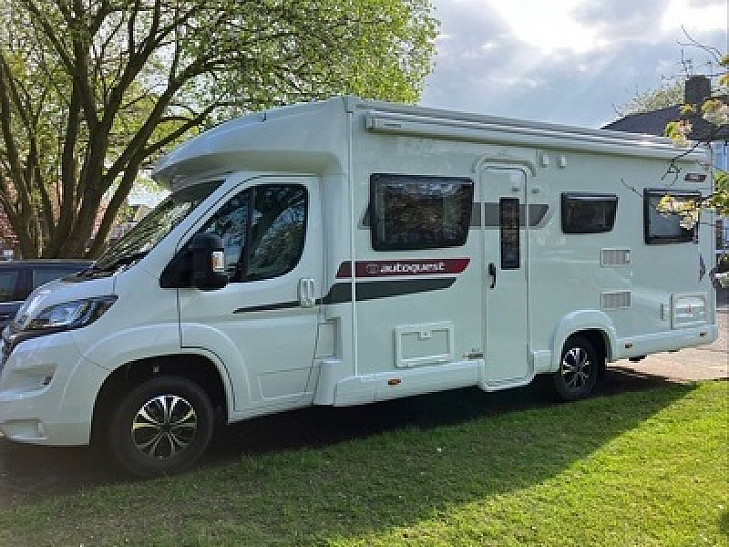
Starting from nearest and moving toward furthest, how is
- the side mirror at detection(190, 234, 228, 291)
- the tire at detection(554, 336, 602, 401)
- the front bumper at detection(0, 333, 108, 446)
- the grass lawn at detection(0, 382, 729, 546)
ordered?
the grass lawn at detection(0, 382, 729, 546) < the front bumper at detection(0, 333, 108, 446) < the side mirror at detection(190, 234, 228, 291) < the tire at detection(554, 336, 602, 401)

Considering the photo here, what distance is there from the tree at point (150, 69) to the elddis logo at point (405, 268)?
8.53 m

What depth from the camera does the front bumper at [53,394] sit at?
4.46 m

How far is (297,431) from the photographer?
19.9 feet

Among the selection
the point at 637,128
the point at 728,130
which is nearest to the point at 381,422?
the point at 728,130

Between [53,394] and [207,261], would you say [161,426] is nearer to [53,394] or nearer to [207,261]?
[53,394]

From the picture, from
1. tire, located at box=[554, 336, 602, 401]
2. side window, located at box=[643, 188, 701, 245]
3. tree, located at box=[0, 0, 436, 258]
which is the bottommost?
tire, located at box=[554, 336, 602, 401]

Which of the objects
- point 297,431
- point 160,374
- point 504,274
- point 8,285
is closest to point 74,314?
point 160,374

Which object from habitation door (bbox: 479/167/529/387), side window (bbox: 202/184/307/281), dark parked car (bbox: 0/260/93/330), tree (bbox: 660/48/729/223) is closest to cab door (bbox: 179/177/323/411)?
side window (bbox: 202/184/307/281)

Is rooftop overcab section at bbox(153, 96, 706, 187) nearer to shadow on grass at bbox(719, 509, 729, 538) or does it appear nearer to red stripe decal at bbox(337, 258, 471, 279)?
red stripe decal at bbox(337, 258, 471, 279)

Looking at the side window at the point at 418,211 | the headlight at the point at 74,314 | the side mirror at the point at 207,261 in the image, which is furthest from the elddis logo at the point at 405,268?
the headlight at the point at 74,314

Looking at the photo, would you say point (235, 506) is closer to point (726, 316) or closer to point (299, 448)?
point (299, 448)

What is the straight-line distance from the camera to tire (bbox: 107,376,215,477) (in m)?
4.64

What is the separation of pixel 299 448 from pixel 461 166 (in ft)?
9.57

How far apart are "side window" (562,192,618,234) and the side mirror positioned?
3.73m
